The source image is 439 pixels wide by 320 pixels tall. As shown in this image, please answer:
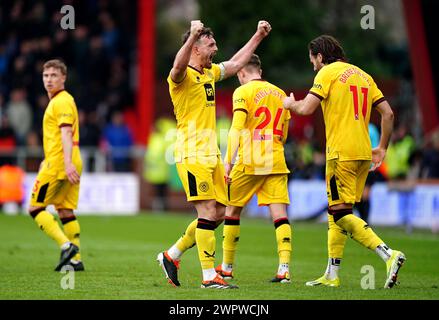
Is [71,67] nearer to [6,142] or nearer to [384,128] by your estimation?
[6,142]

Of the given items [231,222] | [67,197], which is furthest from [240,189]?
[67,197]

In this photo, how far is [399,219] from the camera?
22.9 metres

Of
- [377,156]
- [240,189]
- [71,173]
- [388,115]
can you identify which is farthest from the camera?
[71,173]

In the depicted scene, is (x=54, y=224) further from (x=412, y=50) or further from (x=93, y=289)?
(x=412, y=50)

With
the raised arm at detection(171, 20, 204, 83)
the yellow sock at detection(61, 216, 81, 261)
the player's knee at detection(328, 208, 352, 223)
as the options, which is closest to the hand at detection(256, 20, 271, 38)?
the raised arm at detection(171, 20, 204, 83)

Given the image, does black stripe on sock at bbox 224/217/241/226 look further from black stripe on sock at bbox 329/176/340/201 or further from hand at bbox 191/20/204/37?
hand at bbox 191/20/204/37

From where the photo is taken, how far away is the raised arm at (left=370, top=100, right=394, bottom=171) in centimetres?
1094

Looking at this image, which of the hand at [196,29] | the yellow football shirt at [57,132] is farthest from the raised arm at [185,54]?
the yellow football shirt at [57,132]

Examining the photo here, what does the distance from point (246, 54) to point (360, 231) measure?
232cm

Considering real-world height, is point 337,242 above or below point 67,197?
below

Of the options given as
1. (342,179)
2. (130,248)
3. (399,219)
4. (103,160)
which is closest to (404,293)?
(342,179)

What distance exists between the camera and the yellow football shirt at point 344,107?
1072 centimetres

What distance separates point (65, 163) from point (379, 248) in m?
4.08

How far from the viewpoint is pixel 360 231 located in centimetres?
1068
